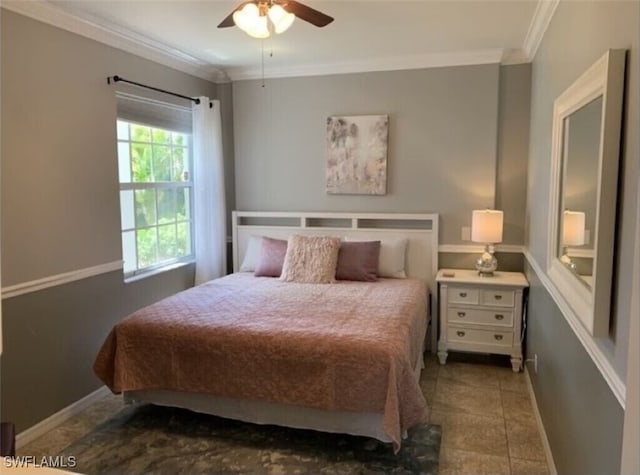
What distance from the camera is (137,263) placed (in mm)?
3822

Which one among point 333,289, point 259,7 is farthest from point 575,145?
point 333,289

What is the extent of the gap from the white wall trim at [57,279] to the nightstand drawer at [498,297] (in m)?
2.78

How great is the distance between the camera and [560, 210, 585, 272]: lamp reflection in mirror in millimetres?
1832

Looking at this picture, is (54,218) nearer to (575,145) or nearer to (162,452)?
(162,452)

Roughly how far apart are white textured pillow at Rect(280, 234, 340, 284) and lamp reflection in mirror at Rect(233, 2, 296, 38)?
1940 mm

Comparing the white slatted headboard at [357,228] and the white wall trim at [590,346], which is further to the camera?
the white slatted headboard at [357,228]

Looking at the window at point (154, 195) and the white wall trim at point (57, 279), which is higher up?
the window at point (154, 195)

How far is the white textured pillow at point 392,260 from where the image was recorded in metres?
4.12

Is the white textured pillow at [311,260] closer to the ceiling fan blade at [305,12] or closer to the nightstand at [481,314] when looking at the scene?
the nightstand at [481,314]

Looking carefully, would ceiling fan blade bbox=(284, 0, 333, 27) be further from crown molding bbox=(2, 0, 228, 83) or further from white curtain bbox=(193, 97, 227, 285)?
white curtain bbox=(193, 97, 227, 285)

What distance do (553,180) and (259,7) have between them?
1722 millimetres

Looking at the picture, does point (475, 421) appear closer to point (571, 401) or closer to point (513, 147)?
point (571, 401)

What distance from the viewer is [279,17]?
92.6 inches

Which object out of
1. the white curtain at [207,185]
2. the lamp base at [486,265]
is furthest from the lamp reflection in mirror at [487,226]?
the white curtain at [207,185]
